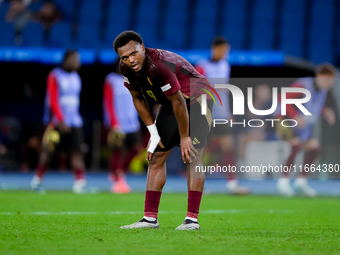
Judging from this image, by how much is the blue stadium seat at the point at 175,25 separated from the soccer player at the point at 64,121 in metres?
7.20

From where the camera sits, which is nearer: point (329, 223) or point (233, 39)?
point (329, 223)

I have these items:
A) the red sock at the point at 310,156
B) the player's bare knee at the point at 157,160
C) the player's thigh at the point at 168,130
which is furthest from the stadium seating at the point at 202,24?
the player's bare knee at the point at 157,160

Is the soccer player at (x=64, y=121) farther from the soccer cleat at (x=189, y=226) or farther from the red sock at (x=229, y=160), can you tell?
the soccer cleat at (x=189, y=226)

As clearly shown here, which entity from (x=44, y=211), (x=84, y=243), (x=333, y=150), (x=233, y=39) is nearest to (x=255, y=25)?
(x=233, y=39)

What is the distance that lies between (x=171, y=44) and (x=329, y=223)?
452 inches

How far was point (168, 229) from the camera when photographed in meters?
4.16

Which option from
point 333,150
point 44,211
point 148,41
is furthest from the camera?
point 148,41

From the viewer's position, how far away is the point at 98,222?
455cm

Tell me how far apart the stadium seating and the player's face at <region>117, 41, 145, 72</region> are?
11505 mm

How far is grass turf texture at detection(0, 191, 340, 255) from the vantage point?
10.3 ft

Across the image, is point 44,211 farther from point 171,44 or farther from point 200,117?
point 171,44

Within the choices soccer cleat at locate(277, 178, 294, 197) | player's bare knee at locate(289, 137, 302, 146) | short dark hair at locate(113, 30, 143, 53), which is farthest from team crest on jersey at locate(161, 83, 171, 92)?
player's bare knee at locate(289, 137, 302, 146)

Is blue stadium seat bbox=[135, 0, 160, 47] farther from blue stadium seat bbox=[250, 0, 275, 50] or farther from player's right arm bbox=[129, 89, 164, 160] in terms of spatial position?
player's right arm bbox=[129, 89, 164, 160]

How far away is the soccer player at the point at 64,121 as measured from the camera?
331 inches
